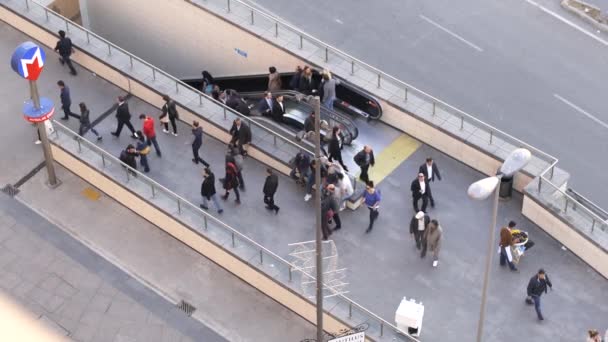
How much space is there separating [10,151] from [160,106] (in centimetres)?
394

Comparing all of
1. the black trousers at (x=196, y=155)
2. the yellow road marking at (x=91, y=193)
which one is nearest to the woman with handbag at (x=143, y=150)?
the black trousers at (x=196, y=155)

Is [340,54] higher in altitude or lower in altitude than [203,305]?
higher

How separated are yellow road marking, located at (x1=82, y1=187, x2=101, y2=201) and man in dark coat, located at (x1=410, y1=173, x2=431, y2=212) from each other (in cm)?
775

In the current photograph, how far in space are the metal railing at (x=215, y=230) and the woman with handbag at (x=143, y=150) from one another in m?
0.62

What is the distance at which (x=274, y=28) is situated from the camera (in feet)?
125

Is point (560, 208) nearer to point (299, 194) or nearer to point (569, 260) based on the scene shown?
point (569, 260)

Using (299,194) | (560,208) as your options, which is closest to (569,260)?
(560,208)

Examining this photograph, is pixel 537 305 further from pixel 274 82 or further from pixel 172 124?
pixel 172 124

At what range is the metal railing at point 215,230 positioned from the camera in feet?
103

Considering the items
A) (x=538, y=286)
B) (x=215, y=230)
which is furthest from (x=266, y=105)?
(x=538, y=286)

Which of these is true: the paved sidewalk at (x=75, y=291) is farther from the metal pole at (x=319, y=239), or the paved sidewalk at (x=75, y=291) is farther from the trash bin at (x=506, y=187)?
the trash bin at (x=506, y=187)

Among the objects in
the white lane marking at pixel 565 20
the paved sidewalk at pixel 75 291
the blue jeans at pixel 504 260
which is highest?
the white lane marking at pixel 565 20

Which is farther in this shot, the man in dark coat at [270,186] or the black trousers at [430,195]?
the black trousers at [430,195]

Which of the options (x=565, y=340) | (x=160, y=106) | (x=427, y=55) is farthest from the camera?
(x=427, y=55)
